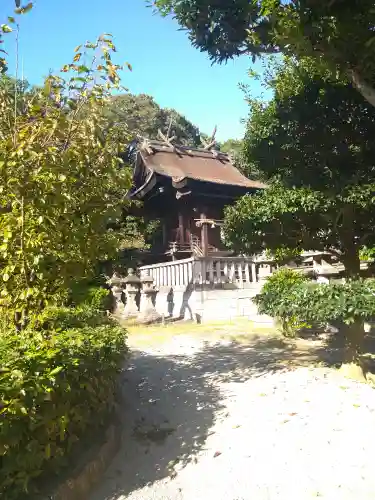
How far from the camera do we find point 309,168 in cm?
605

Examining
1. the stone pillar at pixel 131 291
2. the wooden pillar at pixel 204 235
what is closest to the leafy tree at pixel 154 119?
the wooden pillar at pixel 204 235

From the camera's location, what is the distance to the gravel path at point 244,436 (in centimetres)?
338

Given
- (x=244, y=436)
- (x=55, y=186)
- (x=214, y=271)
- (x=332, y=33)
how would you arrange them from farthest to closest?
(x=214, y=271) < (x=244, y=436) < (x=332, y=33) < (x=55, y=186)

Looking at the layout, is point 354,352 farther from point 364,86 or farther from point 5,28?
point 5,28

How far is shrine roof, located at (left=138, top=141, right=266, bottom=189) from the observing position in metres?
20.0

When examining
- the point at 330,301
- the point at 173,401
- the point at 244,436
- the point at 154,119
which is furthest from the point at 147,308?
the point at 154,119

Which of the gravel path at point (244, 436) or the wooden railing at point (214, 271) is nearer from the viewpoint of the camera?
the gravel path at point (244, 436)

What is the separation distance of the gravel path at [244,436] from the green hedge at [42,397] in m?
0.77

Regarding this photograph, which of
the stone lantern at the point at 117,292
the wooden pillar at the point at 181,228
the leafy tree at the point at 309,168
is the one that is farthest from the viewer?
the wooden pillar at the point at 181,228

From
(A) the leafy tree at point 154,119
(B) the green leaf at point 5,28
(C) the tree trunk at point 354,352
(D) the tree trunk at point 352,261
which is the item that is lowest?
(C) the tree trunk at point 354,352

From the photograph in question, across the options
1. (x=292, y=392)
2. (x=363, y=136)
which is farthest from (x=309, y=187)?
(x=292, y=392)

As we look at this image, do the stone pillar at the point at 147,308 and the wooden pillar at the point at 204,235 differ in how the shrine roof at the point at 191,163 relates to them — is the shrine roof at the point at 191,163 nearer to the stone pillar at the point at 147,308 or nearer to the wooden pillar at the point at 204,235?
the wooden pillar at the point at 204,235

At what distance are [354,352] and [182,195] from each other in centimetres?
1302

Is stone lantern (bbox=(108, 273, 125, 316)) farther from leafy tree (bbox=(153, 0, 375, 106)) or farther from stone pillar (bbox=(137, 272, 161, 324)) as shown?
leafy tree (bbox=(153, 0, 375, 106))
